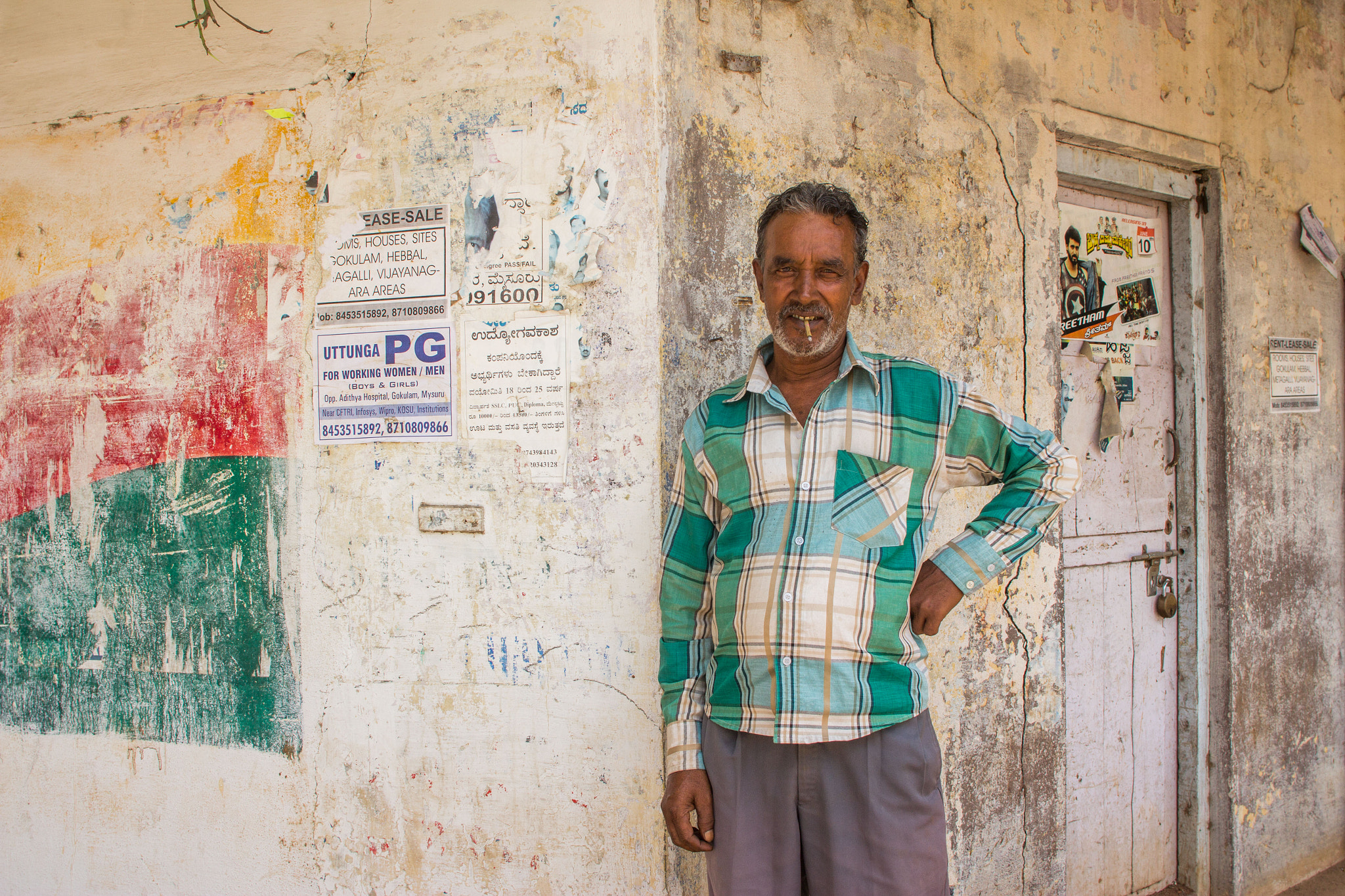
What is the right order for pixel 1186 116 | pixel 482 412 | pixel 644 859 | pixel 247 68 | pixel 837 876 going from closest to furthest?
pixel 837 876, pixel 644 859, pixel 482 412, pixel 247 68, pixel 1186 116

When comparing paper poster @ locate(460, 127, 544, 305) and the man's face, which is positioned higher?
paper poster @ locate(460, 127, 544, 305)

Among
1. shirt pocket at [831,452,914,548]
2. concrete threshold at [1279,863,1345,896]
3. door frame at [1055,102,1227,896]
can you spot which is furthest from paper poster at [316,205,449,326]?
concrete threshold at [1279,863,1345,896]

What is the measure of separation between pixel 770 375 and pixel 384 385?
116cm

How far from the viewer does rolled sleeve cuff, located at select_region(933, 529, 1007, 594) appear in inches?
66.9

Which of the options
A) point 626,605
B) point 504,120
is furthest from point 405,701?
point 504,120

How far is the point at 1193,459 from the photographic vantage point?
325cm

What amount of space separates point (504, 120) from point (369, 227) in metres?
0.50

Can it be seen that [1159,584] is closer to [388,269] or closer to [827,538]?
[827,538]

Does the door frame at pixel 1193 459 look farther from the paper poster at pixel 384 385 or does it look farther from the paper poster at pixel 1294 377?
the paper poster at pixel 384 385

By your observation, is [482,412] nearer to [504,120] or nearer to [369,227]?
[369,227]

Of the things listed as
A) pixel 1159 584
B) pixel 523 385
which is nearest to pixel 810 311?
pixel 523 385

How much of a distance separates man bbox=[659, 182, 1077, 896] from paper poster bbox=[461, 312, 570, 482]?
53 centimetres

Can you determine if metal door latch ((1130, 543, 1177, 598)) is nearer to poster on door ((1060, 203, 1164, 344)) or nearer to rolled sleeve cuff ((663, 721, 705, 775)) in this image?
poster on door ((1060, 203, 1164, 344))

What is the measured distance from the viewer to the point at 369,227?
2.40 metres
